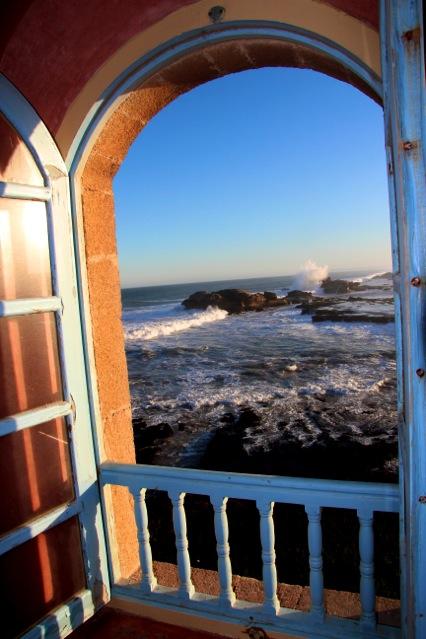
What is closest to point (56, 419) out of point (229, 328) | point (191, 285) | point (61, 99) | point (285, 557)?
point (61, 99)

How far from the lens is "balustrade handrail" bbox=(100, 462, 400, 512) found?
181cm

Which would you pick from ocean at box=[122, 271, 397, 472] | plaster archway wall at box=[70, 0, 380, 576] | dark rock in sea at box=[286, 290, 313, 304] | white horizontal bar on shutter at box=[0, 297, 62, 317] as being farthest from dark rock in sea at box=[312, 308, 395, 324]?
white horizontal bar on shutter at box=[0, 297, 62, 317]

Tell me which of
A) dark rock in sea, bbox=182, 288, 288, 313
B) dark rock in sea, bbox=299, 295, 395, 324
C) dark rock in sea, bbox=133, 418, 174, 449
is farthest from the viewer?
dark rock in sea, bbox=182, 288, 288, 313

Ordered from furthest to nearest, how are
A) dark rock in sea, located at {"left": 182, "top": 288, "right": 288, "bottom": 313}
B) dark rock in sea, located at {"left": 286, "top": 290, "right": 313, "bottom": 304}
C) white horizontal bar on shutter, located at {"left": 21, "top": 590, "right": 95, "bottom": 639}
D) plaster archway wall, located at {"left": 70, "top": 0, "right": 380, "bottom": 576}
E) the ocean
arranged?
dark rock in sea, located at {"left": 182, "top": 288, "right": 288, "bottom": 313} < dark rock in sea, located at {"left": 286, "top": 290, "right": 313, "bottom": 304} < the ocean < white horizontal bar on shutter, located at {"left": 21, "top": 590, "right": 95, "bottom": 639} < plaster archway wall, located at {"left": 70, "top": 0, "right": 380, "bottom": 576}

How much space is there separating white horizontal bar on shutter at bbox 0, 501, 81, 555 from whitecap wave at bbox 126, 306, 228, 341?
23.9m

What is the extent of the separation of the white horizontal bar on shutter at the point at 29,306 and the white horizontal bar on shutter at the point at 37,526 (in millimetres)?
913

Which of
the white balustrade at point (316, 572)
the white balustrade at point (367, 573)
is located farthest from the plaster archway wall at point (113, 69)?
the white balustrade at point (367, 573)

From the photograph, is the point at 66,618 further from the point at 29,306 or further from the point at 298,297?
the point at 298,297

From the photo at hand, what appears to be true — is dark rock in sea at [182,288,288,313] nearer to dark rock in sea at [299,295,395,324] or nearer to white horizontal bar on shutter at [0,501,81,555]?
dark rock in sea at [299,295,395,324]

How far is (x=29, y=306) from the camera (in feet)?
6.41

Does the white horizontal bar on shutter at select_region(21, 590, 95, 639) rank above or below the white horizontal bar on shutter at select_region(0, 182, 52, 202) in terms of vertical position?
below

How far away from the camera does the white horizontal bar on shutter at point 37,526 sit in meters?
1.87

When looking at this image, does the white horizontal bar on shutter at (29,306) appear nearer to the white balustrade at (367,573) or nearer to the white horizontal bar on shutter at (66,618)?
the white horizontal bar on shutter at (66,618)

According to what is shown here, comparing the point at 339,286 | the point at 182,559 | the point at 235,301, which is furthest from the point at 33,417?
the point at 339,286
